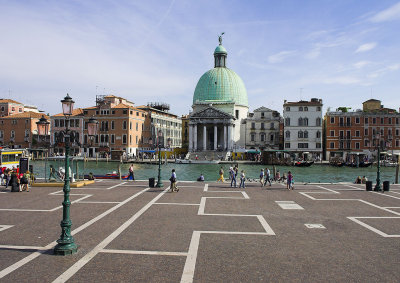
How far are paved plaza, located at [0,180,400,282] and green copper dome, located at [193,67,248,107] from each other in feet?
224

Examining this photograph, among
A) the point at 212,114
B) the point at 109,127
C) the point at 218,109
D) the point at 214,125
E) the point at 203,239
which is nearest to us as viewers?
the point at 203,239

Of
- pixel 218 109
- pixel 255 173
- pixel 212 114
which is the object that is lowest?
pixel 255 173

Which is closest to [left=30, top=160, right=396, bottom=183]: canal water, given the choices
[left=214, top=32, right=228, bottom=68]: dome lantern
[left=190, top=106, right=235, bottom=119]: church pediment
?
[left=190, top=106, right=235, bottom=119]: church pediment

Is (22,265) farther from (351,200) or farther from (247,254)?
(351,200)

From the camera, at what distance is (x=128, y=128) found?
244 feet

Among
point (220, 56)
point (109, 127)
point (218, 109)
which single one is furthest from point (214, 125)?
point (109, 127)

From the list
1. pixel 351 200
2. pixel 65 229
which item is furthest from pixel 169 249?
pixel 351 200

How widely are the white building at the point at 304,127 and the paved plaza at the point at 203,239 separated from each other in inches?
2163

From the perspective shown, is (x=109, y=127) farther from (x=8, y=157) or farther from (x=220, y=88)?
(x=8, y=157)

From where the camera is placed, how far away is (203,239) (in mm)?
10992

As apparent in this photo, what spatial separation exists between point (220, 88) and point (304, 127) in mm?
24510

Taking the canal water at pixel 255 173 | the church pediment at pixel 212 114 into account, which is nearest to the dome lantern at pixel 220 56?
the church pediment at pixel 212 114

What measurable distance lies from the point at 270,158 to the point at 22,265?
200 feet

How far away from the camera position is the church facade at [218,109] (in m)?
80.6
